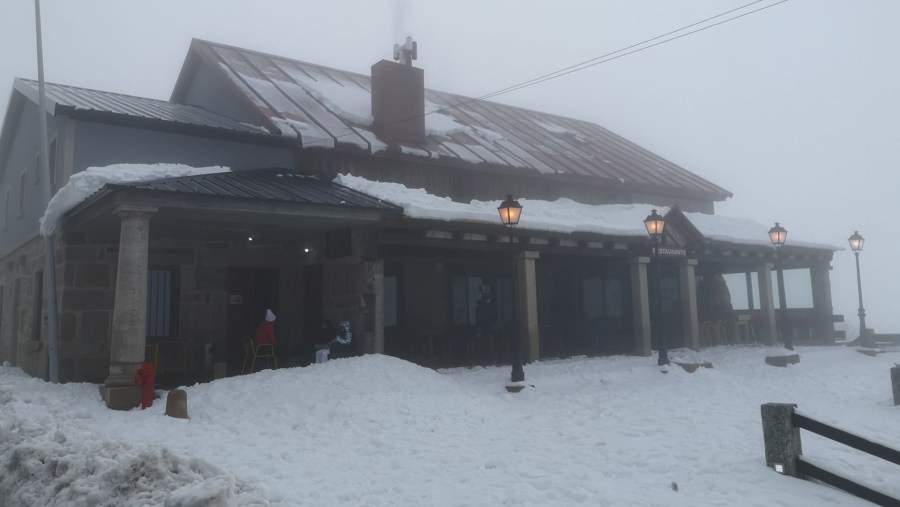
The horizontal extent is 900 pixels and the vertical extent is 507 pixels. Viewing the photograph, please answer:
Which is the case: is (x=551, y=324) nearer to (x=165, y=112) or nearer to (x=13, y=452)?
(x=165, y=112)

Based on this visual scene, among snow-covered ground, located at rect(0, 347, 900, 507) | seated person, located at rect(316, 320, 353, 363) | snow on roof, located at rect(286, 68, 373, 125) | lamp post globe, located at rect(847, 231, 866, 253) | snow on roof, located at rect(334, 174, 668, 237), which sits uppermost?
snow on roof, located at rect(286, 68, 373, 125)

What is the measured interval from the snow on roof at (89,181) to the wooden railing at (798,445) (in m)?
9.11

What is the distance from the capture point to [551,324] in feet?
56.6

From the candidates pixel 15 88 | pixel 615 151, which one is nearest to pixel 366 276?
pixel 15 88

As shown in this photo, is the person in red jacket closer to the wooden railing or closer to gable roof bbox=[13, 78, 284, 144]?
gable roof bbox=[13, 78, 284, 144]

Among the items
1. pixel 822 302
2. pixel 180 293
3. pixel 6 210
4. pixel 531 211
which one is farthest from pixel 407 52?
pixel 822 302

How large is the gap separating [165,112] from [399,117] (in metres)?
5.22

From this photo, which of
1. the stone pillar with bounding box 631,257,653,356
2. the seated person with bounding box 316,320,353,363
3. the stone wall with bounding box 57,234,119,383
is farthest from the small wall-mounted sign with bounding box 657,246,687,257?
the stone wall with bounding box 57,234,119,383

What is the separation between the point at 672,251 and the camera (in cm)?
1575

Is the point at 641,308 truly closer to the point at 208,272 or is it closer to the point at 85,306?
the point at 208,272

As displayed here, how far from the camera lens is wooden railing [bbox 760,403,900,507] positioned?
5492 mm

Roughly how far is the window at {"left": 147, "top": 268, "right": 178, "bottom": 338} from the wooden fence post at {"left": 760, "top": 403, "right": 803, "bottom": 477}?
10745 millimetres

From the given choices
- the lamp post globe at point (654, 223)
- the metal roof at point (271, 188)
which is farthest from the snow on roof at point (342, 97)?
the lamp post globe at point (654, 223)

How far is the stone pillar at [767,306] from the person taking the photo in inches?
731
